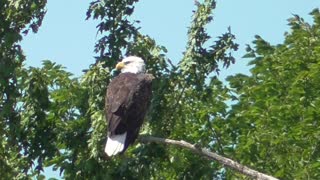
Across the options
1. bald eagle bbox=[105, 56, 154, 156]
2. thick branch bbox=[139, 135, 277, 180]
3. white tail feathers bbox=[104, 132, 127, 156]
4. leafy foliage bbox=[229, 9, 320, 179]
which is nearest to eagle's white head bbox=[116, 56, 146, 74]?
bald eagle bbox=[105, 56, 154, 156]

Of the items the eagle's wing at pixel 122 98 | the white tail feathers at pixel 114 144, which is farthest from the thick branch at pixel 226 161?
the eagle's wing at pixel 122 98

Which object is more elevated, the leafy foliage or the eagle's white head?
the leafy foliage

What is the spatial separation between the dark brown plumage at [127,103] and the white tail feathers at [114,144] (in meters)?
0.04

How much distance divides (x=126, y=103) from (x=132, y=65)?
0.60m

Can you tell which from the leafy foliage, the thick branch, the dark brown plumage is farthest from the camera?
the leafy foliage

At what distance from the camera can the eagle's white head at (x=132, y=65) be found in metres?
11.3

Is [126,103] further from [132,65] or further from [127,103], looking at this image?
[132,65]

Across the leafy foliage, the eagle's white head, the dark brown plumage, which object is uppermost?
the leafy foliage

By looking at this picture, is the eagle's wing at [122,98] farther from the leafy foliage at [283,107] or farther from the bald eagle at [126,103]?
the leafy foliage at [283,107]

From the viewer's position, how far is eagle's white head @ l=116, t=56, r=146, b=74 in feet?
37.0

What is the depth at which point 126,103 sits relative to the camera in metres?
10.9

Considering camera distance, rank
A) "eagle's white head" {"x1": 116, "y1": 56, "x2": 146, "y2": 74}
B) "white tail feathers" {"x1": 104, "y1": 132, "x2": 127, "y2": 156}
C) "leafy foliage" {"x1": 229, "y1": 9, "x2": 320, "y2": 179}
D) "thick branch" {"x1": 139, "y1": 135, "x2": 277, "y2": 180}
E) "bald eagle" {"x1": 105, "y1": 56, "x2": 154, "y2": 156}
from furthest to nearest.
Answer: "leafy foliage" {"x1": 229, "y1": 9, "x2": 320, "y2": 179} → "eagle's white head" {"x1": 116, "y1": 56, "x2": 146, "y2": 74} → "bald eagle" {"x1": 105, "y1": 56, "x2": 154, "y2": 156} → "white tail feathers" {"x1": 104, "y1": 132, "x2": 127, "y2": 156} → "thick branch" {"x1": 139, "y1": 135, "x2": 277, "y2": 180}

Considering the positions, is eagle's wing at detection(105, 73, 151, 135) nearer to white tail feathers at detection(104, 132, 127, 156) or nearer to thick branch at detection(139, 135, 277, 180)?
white tail feathers at detection(104, 132, 127, 156)

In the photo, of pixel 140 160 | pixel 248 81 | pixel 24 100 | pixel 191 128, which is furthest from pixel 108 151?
pixel 248 81
